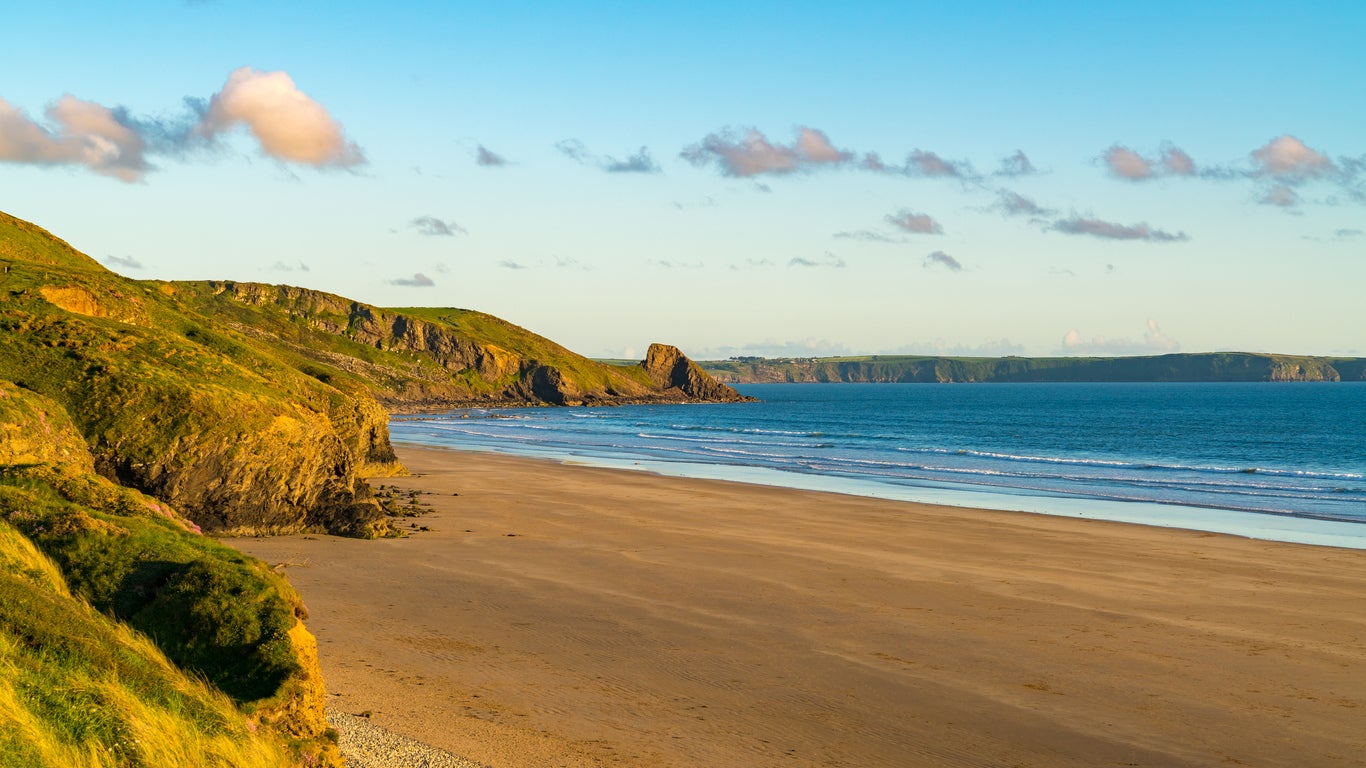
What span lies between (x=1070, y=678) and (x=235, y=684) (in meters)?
12.1

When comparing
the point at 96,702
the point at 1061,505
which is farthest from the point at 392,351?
the point at 96,702

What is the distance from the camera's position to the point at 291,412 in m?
29.4

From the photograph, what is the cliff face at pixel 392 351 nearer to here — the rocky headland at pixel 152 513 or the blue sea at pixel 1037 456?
the blue sea at pixel 1037 456

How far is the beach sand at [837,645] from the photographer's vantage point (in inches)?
511

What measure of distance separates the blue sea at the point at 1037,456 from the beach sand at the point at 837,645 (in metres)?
11.5

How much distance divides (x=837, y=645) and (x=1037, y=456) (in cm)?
5799

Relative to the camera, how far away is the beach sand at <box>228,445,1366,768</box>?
13.0 metres

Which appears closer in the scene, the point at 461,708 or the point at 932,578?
the point at 461,708

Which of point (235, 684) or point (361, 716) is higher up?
point (235, 684)

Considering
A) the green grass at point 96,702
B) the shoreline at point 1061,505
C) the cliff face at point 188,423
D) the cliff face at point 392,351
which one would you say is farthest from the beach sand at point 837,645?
the cliff face at point 392,351

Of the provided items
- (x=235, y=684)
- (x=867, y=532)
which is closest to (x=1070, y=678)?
(x=235, y=684)

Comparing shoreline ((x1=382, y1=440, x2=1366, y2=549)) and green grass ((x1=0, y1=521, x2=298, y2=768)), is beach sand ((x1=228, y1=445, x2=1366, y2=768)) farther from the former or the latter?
shoreline ((x1=382, y1=440, x2=1366, y2=549))

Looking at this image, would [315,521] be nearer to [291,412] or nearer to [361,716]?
[291,412]

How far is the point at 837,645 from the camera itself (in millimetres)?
17594
